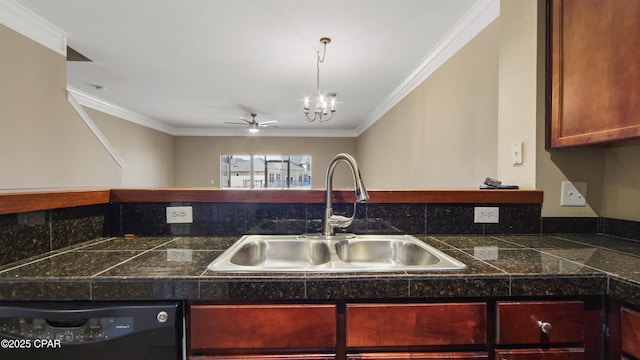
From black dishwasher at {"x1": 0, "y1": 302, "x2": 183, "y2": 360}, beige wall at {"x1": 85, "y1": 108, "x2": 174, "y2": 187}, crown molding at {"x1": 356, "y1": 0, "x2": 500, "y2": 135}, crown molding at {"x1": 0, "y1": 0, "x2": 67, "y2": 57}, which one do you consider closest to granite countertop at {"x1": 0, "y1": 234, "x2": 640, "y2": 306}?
black dishwasher at {"x1": 0, "y1": 302, "x2": 183, "y2": 360}

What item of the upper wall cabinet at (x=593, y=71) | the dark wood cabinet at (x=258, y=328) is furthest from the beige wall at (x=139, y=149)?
the upper wall cabinet at (x=593, y=71)

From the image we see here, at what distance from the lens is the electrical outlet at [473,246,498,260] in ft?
2.97

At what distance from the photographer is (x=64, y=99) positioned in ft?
8.80

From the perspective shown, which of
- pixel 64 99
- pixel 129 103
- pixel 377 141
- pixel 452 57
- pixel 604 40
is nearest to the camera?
pixel 604 40

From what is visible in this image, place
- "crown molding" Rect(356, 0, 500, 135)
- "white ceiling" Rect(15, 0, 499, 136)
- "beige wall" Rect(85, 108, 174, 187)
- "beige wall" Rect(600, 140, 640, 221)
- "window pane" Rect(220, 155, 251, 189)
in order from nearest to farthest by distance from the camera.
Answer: "beige wall" Rect(600, 140, 640, 221) → "crown molding" Rect(356, 0, 500, 135) → "white ceiling" Rect(15, 0, 499, 136) → "beige wall" Rect(85, 108, 174, 187) → "window pane" Rect(220, 155, 251, 189)

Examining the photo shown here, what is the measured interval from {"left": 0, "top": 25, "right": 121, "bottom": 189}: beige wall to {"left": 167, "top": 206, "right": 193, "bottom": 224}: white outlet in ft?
6.78

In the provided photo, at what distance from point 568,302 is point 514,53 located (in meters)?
1.20

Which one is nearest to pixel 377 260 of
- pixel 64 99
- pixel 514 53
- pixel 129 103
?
pixel 514 53

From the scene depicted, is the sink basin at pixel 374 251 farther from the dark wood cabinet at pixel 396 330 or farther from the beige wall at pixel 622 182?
the beige wall at pixel 622 182

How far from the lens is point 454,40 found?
2.37 m

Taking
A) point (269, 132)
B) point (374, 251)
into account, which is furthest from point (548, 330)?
point (269, 132)

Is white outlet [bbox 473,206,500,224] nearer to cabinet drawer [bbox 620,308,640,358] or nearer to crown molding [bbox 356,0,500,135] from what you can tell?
cabinet drawer [bbox 620,308,640,358]

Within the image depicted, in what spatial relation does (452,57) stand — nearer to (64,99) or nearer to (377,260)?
(377,260)

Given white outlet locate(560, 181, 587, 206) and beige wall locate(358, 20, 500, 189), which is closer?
white outlet locate(560, 181, 587, 206)
